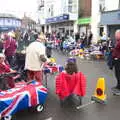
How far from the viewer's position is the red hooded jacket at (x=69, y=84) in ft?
23.8

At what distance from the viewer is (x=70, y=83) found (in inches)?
291

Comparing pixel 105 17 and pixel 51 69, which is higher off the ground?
pixel 105 17

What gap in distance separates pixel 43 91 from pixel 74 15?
86.2 ft

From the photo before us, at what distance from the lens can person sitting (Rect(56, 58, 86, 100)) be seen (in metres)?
7.27

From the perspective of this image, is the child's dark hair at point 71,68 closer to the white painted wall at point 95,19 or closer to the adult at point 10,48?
the adult at point 10,48

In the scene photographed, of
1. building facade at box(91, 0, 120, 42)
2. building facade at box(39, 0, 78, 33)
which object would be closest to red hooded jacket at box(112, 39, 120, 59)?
building facade at box(91, 0, 120, 42)

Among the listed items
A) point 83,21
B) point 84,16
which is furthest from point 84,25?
point 84,16

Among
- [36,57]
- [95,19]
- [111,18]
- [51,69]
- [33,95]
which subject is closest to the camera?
[33,95]

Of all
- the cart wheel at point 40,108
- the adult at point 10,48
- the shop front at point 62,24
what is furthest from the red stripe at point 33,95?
the shop front at point 62,24

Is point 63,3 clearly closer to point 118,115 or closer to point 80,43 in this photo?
point 80,43

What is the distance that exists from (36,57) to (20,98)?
1.94 meters

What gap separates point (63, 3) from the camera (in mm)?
36250

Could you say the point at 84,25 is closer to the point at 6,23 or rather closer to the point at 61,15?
the point at 61,15

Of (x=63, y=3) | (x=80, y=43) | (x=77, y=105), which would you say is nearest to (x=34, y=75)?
(x=77, y=105)
